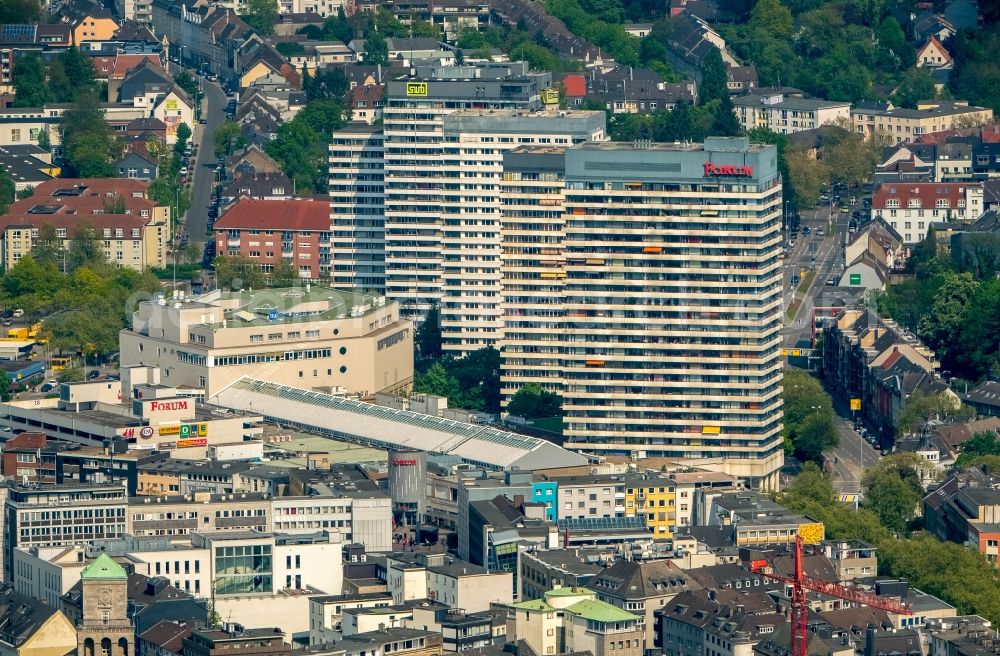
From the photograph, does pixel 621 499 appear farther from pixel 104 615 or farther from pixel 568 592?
pixel 104 615

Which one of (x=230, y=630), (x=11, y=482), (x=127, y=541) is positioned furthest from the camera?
(x=11, y=482)

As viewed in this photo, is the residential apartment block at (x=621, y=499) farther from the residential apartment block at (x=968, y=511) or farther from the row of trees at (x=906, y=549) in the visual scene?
the residential apartment block at (x=968, y=511)

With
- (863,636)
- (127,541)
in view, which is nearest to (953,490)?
(863,636)

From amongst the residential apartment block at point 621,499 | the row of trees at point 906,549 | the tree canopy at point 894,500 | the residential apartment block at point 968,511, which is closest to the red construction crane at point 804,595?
the row of trees at point 906,549

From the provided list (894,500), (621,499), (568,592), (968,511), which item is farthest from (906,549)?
(568,592)

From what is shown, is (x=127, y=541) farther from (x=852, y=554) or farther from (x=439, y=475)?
(x=852, y=554)

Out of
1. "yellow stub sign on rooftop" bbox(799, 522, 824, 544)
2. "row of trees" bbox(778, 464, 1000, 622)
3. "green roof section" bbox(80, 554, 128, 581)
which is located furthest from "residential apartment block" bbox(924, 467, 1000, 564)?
"green roof section" bbox(80, 554, 128, 581)

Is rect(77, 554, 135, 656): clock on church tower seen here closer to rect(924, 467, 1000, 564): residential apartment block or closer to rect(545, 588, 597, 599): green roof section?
rect(545, 588, 597, 599): green roof section
